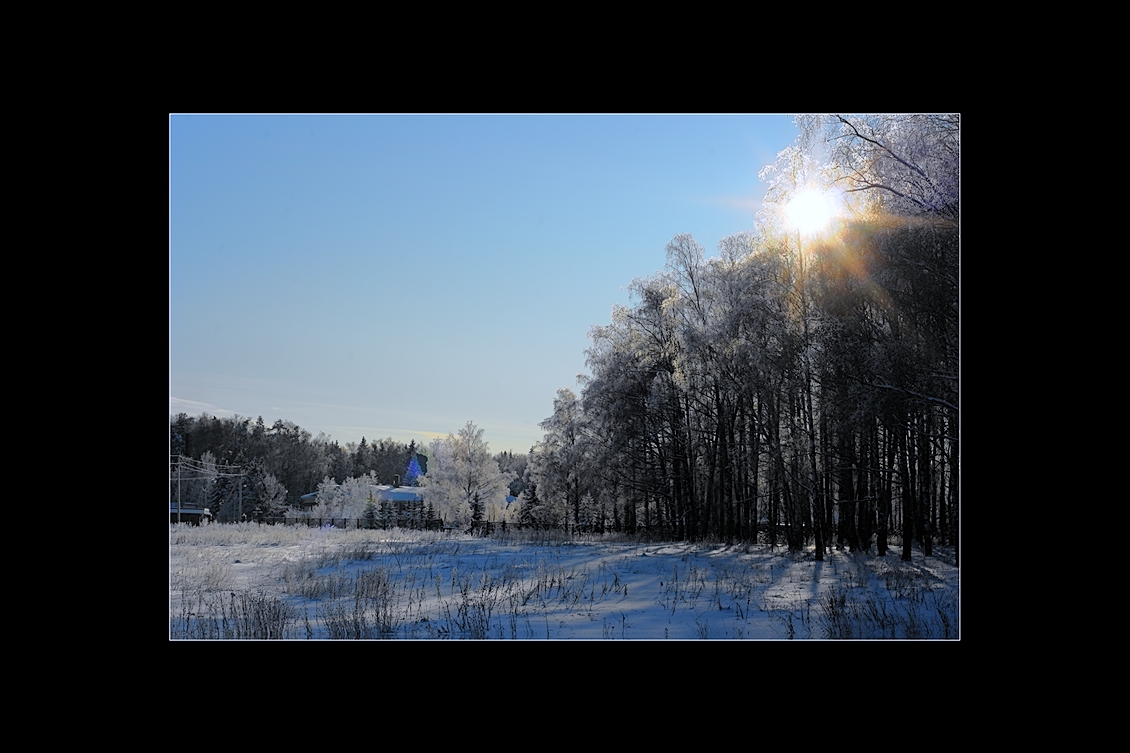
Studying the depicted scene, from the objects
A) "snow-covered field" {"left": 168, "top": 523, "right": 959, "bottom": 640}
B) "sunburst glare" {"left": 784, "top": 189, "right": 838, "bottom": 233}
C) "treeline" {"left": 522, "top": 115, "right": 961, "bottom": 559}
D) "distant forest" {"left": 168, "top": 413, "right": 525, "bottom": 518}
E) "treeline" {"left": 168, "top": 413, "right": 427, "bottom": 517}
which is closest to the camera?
"snow-covered field" {"left": 168, "top": 523, "right": 959, "bottom": 640}

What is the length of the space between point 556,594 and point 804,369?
5.70 metres

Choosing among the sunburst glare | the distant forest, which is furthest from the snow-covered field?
the distant forest

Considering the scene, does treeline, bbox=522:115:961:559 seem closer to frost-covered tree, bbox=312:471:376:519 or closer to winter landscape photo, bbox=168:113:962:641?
winter landscape photo, bbox=168:113:962:641

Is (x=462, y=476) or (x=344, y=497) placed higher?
(x=462, y=476)

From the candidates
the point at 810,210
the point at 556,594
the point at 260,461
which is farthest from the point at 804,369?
the point at 260,461

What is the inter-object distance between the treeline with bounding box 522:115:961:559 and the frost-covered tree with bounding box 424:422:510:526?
585cm

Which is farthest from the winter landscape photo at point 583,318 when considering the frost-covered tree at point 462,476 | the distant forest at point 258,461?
the frost-covered tree at point 462,476

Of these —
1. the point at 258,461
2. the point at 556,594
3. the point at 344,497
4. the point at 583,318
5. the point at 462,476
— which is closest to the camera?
the point at 556,594

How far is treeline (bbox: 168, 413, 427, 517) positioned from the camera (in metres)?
20.6

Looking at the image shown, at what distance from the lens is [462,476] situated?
28.7 meters

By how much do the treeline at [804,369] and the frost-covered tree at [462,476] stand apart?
230 inches

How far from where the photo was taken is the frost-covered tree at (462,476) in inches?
1115

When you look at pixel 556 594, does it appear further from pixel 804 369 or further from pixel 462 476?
pixel 462 476
